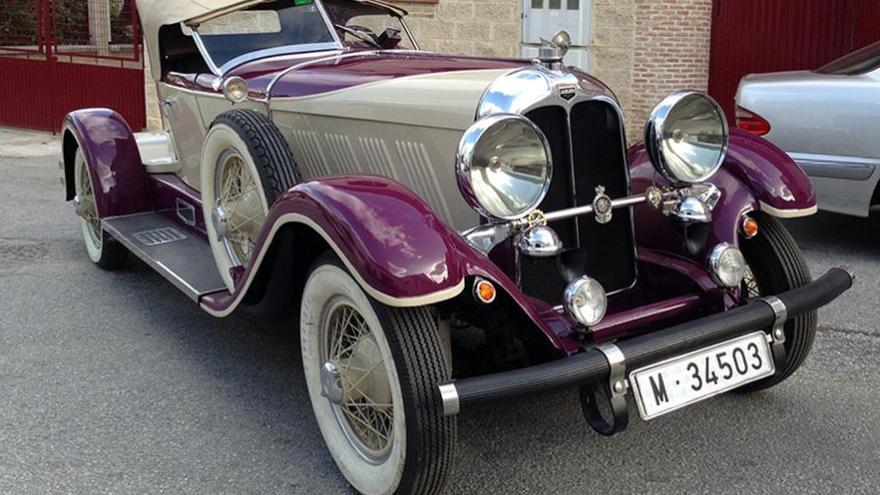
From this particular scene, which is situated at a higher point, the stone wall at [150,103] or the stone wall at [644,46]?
the stone wall at [644,46]

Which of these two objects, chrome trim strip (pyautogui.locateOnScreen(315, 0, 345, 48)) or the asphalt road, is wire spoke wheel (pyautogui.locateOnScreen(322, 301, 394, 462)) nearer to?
the asphalt road

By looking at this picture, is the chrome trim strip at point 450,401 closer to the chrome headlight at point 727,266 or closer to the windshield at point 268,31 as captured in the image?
the chrome headlight at point 727,266

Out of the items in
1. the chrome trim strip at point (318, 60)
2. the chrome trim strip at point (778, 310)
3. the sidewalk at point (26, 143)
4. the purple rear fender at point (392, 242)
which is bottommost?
the sidewalk at point (26, 143)

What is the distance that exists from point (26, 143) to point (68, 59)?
1375 mm

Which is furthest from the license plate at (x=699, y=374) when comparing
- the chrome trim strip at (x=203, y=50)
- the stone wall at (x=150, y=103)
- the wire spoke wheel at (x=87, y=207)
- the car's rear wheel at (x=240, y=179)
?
the stone wall at (x=150, y=103)

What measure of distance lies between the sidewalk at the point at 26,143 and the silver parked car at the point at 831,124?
7785 millimetres


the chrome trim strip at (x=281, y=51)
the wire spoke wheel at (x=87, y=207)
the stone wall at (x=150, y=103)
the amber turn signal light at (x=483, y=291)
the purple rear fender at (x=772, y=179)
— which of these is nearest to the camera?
the amber turn signal light at (x=483, y=291)

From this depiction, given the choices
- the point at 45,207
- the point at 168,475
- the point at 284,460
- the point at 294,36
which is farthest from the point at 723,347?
the point at 45,207

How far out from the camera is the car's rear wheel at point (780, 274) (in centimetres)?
350

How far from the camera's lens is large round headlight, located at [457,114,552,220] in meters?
2.83

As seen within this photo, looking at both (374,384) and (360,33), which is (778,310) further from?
(360,33)

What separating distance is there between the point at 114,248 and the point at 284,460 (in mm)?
2719

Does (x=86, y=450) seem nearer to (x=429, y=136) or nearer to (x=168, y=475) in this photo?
(x=168, y=475)

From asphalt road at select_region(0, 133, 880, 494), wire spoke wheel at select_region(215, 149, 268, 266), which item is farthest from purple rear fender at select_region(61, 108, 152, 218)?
wire spoke wheel at select_region(215, 149, 268, 266)
